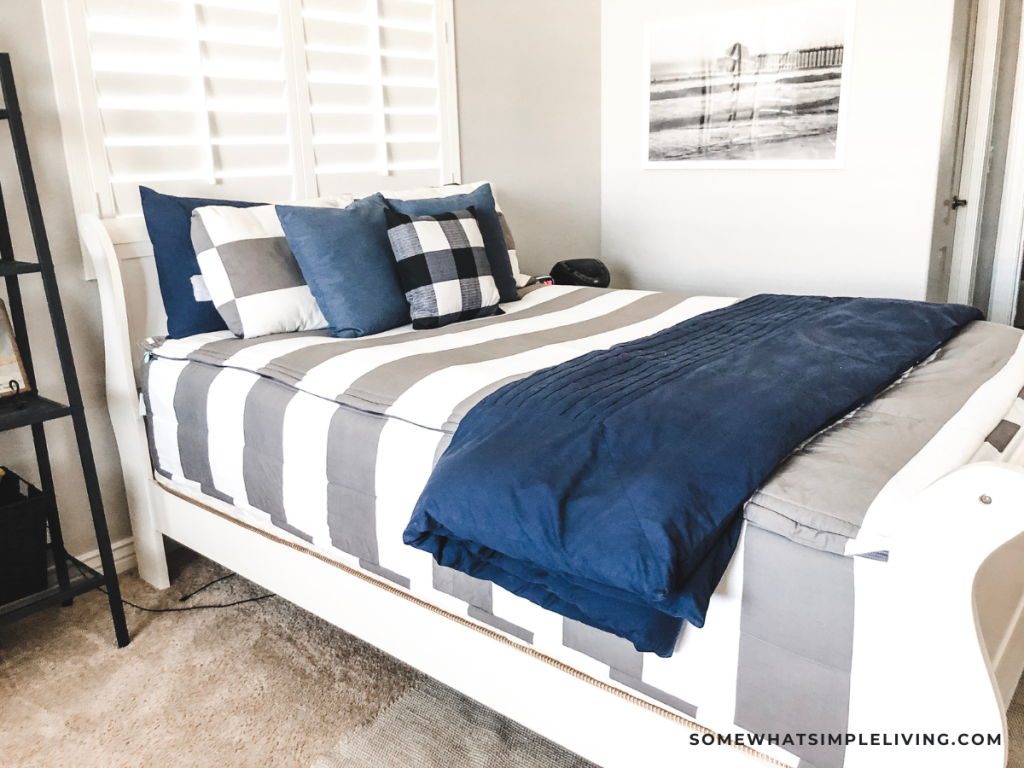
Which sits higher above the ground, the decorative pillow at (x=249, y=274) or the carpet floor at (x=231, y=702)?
the decorative pillow at (x=249, y=274)

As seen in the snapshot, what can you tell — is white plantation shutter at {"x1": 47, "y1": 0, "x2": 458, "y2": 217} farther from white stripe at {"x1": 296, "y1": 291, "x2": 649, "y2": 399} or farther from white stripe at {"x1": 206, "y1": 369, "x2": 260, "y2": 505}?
white stripe at {"x1": 296, "y1": 291, "x2": 649, "y2": 399}

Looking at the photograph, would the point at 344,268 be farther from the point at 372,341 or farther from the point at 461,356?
the point at 461,356

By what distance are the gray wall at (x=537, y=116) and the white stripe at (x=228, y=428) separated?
1598 millimetres

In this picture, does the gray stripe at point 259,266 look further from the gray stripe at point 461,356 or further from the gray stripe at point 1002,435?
the gray stripe at point 1002,435

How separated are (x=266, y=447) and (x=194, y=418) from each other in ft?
0.95

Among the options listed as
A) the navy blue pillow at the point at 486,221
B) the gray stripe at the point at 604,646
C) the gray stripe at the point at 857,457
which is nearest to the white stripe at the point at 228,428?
the navy blue pillow at the point at 486,221

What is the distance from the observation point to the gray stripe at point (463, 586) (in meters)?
1.34

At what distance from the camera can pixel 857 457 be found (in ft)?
3.84

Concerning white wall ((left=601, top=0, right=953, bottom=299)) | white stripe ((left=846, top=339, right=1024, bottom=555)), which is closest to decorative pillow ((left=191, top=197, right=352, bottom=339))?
white stripe ((left=846, top=339, right=1024, bottom=555))

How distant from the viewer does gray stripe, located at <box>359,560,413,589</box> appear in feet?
4.95

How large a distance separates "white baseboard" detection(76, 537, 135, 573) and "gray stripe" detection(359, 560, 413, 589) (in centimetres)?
107

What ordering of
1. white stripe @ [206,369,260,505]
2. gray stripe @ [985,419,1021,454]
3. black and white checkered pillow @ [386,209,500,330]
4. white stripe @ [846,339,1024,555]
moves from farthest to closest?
black and white checkered pillow @ [386,209,500,330], white stripe @ [206,369,260,505], gray stripe @ [985,419,1021,454], white stripe @ [846,339,1024,555]

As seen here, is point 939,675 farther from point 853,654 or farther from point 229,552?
point 229,552

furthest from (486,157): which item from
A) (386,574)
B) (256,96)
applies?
(386,574)
